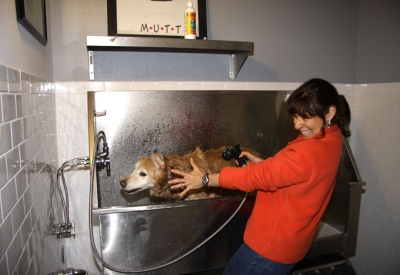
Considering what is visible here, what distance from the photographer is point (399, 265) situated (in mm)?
2133

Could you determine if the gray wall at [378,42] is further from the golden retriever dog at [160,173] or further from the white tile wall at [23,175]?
the white tile wall at [23,175]

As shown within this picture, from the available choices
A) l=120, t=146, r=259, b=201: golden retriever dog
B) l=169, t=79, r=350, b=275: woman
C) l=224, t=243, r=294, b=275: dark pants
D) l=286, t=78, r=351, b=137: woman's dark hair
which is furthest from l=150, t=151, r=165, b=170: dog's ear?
l=286, t=78, r=351, b=137: woman's dark hair

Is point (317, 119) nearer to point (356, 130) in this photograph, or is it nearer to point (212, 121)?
point (212, 121)

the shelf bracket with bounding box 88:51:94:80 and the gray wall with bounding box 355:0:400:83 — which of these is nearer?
the shelf bracket with bounding box 88:51:94:80

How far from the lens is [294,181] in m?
1.13

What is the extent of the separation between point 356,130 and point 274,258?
1.74m

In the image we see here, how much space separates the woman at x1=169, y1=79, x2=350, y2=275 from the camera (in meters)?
1.13

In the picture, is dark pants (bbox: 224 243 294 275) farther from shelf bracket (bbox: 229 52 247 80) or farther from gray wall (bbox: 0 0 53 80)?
shelf bracket (bbox: 229 52 247 80)

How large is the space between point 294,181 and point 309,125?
0.25 m

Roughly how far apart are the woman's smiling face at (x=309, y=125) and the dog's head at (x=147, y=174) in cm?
85

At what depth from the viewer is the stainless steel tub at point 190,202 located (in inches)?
51.6

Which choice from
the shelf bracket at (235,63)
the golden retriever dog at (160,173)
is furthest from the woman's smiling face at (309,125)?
the shelf bracket at (235,63)

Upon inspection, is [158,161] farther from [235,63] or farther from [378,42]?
[378,42]

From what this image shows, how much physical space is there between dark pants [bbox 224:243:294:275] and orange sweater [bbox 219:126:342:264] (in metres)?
0.03
